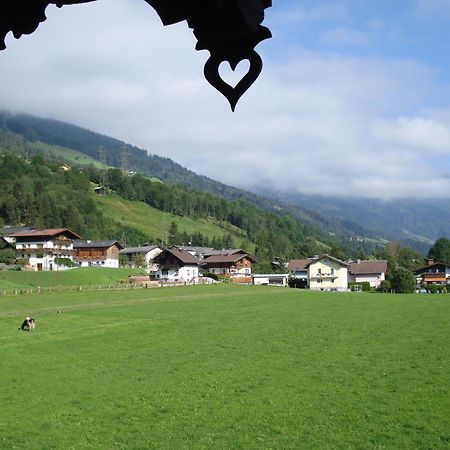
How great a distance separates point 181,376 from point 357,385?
6970 mm

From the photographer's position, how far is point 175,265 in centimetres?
10688

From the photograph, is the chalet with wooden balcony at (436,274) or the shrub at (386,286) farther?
the chalet with wooden balcony at (436,274)

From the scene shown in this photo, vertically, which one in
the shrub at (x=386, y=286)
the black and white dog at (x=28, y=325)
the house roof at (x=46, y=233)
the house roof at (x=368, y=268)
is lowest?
the shrub at (x=386, y=286)

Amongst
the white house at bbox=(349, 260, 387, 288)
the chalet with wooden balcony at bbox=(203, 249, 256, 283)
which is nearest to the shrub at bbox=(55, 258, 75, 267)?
the chalet with wooden balcony at bbox=(203, 249, 256, 283)

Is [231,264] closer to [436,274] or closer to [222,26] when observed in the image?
[436,274]

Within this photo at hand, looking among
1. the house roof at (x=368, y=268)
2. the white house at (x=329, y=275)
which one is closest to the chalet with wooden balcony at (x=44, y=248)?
the white house at (x=329, y=275)

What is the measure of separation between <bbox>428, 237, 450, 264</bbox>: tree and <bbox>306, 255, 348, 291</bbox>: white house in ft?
175

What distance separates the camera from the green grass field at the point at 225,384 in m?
14.5

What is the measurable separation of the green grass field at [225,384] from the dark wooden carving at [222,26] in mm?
12169

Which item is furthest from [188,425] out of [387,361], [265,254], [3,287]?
[265,254]

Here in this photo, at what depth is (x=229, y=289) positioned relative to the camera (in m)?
→ 79.4

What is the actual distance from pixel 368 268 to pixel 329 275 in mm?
19125

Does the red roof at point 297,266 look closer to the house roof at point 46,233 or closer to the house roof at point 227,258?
the house roof at point 227,258

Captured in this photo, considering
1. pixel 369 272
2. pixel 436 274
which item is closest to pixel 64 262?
Result: pixel 369 272
